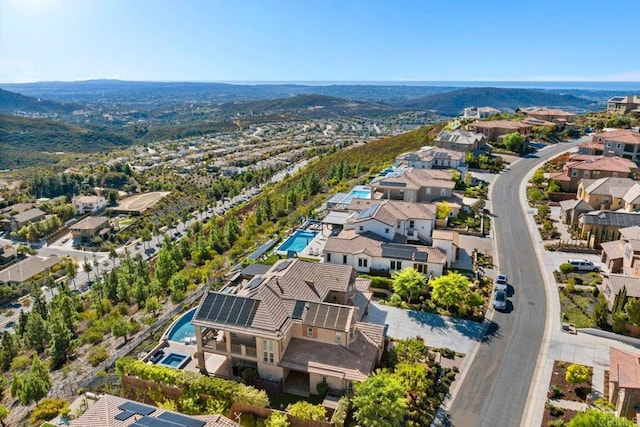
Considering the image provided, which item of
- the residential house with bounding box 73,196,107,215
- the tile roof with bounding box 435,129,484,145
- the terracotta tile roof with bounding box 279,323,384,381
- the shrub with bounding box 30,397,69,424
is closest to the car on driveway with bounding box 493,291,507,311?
the terracotta tile roof with bounding box 279,323,384,381

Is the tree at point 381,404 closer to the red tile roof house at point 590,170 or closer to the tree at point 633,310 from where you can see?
the tree at point 633,310

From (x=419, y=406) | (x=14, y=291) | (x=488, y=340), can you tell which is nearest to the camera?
(x=419, y=406)

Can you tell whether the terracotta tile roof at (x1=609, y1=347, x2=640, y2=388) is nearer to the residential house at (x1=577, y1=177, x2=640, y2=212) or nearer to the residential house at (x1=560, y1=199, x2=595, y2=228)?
the residential house at (x1=560, y1=199, x2=595, y2=228)

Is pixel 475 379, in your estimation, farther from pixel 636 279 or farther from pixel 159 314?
pixel 159 314

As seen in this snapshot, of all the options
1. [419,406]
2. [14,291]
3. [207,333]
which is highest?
[207,333]

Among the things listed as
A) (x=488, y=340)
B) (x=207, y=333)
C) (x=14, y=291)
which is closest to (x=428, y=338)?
(x=488, y=340)

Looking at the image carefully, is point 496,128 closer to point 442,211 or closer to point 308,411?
point 442,211
